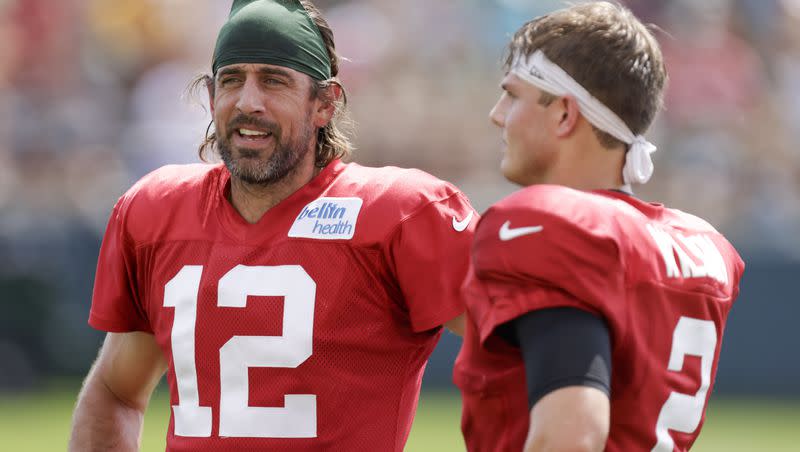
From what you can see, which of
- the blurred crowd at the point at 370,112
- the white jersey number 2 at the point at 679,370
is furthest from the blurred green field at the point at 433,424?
the white jersey number 2 at the point at 679,370

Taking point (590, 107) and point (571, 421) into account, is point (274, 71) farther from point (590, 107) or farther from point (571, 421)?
point (571, 421)

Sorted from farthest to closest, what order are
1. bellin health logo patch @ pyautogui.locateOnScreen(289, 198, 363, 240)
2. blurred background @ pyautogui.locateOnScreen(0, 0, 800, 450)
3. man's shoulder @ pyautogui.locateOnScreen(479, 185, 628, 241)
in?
blurred background @ pyautogui.locateOnScreen(0, 0, 800, 450) < bellin health logo patch @ pyautogui.locateOnScreen(289, 198, 363, 240) < man's shoulder @ pyautogui.locateOnScreen(479, 185, 628, 241)

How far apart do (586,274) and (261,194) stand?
1311mm

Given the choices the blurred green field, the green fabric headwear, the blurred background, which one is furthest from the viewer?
the blurred background

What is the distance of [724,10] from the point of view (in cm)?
977

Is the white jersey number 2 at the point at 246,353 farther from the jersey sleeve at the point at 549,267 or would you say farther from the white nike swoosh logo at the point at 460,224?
the jersey sleeve at the point at 549,267

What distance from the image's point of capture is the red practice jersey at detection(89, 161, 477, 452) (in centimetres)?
293

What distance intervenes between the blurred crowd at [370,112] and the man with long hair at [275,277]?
5365mm

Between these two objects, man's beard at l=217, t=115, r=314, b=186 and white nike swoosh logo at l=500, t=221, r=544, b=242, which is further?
man's beard at l=217, t=115, r=314, b=186

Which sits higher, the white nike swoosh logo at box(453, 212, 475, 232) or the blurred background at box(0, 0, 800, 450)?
the white nike swoosh logo at box(453, 212, 475, 232)

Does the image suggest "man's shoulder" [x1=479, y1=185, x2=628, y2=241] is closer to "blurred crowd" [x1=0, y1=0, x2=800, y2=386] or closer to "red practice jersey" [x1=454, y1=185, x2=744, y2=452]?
"red practice jersey" [x1=454, y1=185, x2=744, y2=452]

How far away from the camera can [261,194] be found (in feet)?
10.5

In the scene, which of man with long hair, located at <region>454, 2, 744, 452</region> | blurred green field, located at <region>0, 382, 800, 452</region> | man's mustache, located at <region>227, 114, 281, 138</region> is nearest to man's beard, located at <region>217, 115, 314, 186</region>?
man's mustache, located at <region>227, 114, 281, 138</region>

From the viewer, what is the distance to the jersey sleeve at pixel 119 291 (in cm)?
324
